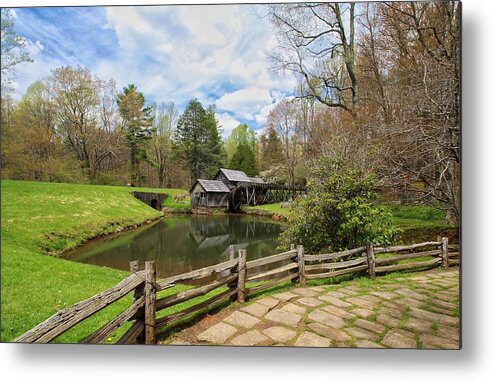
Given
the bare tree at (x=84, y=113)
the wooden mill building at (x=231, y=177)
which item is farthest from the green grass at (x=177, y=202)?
the bare tree at (x=84, y=113)

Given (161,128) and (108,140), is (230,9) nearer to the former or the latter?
(161,128)

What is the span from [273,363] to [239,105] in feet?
8.60

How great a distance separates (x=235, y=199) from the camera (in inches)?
137

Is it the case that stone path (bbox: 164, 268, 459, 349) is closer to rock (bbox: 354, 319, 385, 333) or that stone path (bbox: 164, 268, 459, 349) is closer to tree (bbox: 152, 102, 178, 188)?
rock (bbox: 354, 319, 385, 333)

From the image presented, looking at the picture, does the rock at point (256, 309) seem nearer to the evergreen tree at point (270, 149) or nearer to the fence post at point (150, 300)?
the fence post at point (150, 300)

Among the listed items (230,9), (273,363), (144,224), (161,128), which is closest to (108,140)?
(161,128)

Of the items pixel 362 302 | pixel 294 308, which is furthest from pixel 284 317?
pixel 362 302

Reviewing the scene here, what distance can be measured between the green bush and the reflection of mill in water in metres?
0.46

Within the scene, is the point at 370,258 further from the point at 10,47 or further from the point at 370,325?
the point at 10,47

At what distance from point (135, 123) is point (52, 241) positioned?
6.08ft

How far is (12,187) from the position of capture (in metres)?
2.58

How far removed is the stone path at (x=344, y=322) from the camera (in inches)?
88.8

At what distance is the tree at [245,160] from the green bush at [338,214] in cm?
101

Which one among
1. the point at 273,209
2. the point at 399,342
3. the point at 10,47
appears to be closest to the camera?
the point at 399,342
